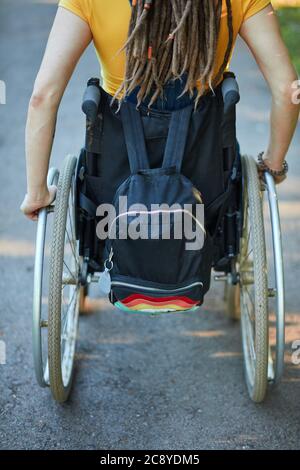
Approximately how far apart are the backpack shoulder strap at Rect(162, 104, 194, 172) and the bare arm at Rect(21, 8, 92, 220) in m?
0.37

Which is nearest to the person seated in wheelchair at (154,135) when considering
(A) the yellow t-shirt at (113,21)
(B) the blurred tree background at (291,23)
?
(A) the yellow t-shirt at (113,21)

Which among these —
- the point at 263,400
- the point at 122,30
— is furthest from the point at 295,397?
the point at 122,30

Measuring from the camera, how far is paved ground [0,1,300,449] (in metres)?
2.56

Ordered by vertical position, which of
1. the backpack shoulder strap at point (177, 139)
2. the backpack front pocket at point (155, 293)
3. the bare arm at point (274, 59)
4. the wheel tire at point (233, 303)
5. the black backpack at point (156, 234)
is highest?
the bare arm at point (274, 59)

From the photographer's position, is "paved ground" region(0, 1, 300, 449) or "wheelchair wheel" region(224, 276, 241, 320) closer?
"paved ground" region(0, 1, 300, 449)

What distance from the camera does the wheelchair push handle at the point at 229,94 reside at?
7.39 ft

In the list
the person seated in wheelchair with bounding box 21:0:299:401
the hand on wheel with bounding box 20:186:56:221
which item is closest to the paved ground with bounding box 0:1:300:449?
the person seated in wheelchair with bounding box 21:0:299:401

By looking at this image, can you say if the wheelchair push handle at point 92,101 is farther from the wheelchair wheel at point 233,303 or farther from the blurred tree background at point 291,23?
the blurred tree background at point 291,23

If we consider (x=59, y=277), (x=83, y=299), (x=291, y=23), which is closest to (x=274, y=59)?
(x=59, y=277)

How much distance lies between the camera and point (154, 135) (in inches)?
92.4

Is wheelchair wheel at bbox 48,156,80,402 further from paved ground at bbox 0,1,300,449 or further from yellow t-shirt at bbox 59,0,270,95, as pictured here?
yellow t-shirt at bbox 59,0,270,95

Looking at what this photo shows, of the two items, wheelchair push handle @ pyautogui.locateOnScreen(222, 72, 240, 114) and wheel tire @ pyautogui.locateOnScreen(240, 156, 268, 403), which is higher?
wheelchair push handle @ pyautogui.locateOnScreen(222, 72, 240, 114)

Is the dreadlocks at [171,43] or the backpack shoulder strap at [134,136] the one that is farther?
the backpack shoulder strap at [134,136]

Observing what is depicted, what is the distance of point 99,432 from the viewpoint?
8.43 feet
